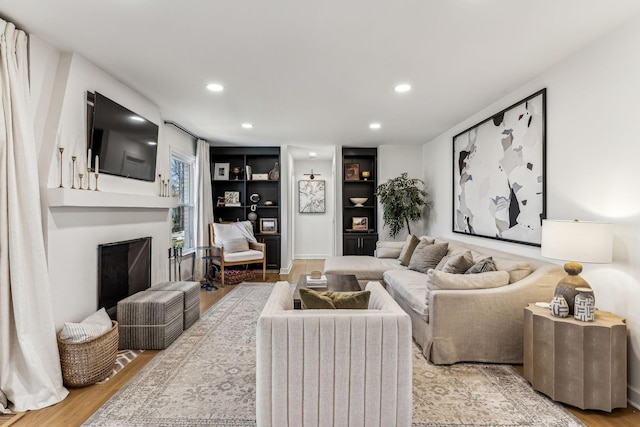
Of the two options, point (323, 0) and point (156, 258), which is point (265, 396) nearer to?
point (323, 0)

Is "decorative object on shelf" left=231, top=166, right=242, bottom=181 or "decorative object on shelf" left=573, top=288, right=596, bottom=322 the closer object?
"decorative object on shelf" left=573, top=288, right=596, bottom=322

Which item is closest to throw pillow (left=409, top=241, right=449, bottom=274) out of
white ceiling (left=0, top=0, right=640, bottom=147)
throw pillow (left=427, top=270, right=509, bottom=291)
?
throw pillow (left=427, top=270, right=509, bottom=291)

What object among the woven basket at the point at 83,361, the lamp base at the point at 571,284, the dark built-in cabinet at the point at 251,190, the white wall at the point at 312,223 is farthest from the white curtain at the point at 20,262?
the white wall at the point at 312,223

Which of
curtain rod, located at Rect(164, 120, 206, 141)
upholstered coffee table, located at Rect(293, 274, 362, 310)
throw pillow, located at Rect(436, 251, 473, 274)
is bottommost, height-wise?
upholstered coffee table, located at Rect(293, 274, 362, 310)

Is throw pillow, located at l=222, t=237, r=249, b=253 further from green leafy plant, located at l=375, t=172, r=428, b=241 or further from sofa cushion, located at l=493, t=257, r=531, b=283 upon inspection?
sofa cushion, located at l=493, t=257, r=531, b=283

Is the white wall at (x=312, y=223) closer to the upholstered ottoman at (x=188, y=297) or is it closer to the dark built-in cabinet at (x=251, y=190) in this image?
the dark built-in cabinet at (x=251, y=190)

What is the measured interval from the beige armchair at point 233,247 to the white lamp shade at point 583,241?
438cm

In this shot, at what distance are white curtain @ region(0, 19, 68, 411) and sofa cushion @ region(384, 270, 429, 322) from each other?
267 centimetres

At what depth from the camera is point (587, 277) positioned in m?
2.50

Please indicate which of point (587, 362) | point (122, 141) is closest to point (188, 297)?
point (122, 141)

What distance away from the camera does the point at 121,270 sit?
3275mm

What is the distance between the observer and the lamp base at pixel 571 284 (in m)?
2.21

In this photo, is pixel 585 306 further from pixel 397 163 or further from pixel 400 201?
pixel 397 163

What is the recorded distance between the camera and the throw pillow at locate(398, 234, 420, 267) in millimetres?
4672
